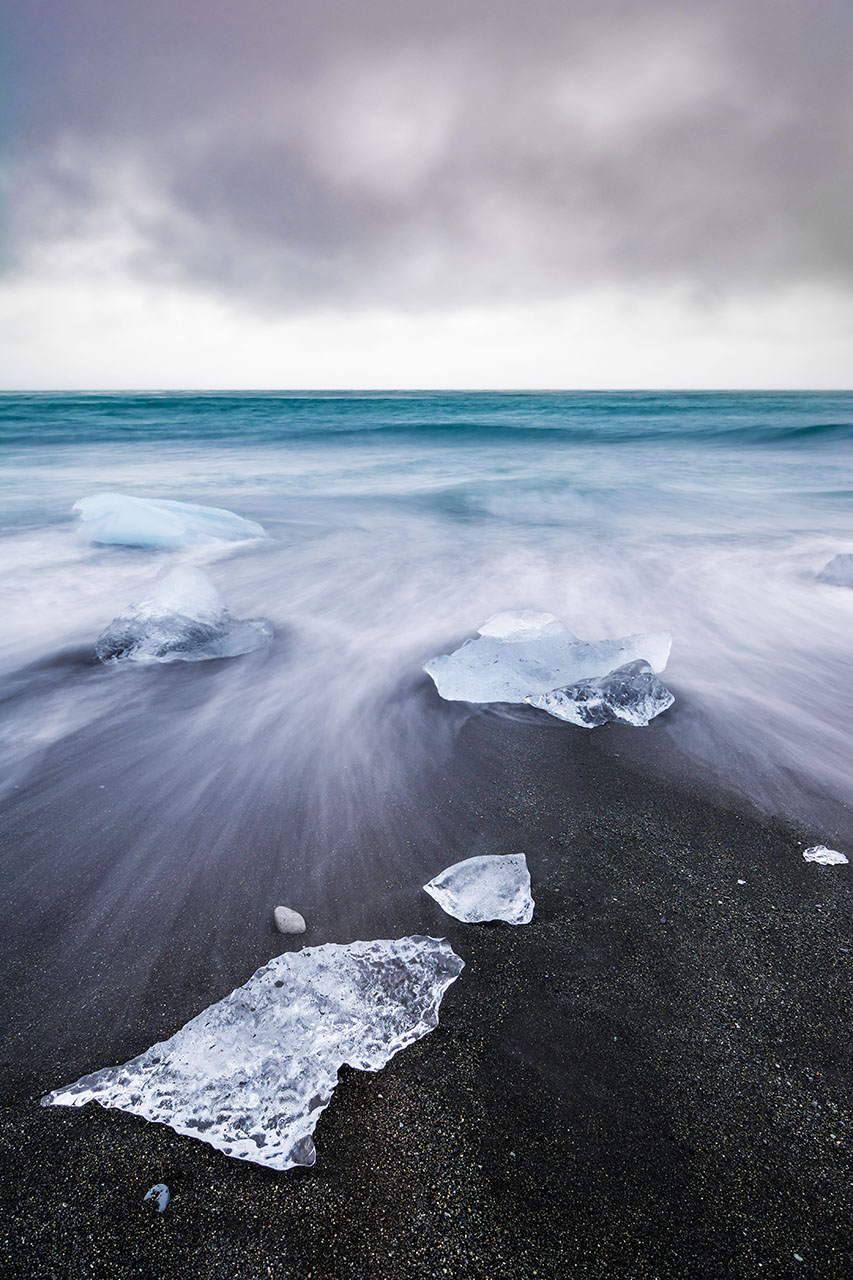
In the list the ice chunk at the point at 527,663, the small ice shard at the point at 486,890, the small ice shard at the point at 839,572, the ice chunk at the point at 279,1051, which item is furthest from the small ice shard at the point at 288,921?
the small ice shard at the point at 839,572

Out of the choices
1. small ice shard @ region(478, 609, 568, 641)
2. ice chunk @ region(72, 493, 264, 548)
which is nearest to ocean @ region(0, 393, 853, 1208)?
ice chunk @ region(72, 493, 264, 548)

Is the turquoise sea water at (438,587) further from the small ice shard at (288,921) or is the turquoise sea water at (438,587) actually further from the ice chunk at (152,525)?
the small ice shard at (288,921)

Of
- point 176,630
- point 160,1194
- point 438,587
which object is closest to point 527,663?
point 176,630

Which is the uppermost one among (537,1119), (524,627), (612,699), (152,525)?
(152,525)

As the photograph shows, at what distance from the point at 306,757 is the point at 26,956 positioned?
4.29ft

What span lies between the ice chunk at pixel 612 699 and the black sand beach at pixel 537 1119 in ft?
3.52

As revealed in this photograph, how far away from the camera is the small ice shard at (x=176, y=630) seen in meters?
3.79

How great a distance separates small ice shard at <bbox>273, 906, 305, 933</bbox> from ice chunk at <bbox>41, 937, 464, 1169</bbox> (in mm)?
186

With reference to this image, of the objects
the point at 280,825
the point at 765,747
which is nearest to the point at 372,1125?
the point at 280,825

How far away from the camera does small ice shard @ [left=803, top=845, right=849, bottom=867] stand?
216 cm

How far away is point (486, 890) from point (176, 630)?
2.72 metres

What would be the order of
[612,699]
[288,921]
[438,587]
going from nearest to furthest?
[288,921]
[612,699]
[438,587]

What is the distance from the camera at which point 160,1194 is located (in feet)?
4.11

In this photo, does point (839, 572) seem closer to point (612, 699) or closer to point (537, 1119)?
point (612, 699)
